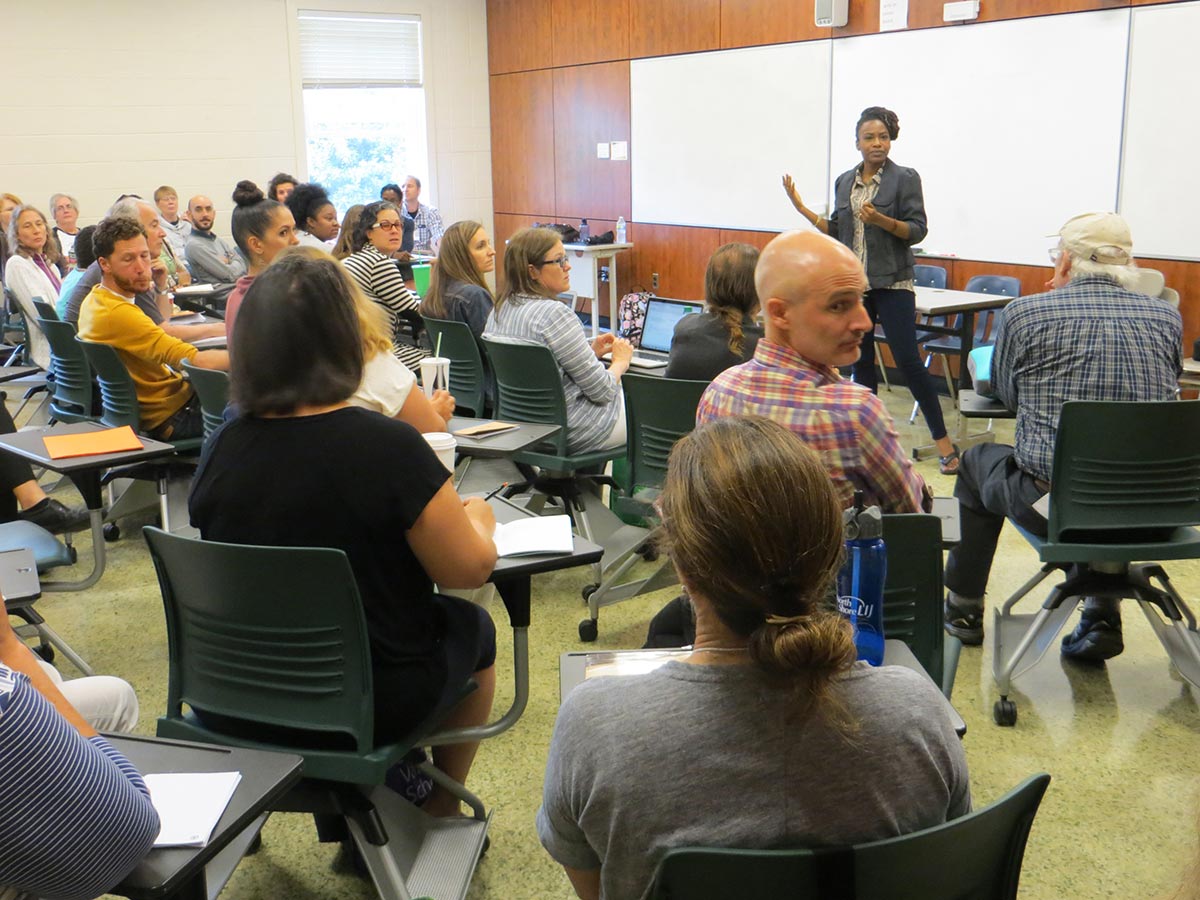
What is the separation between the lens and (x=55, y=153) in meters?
9.27

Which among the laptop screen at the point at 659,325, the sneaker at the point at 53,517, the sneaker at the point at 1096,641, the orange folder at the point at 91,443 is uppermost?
the laptop screen at the point at 659,325

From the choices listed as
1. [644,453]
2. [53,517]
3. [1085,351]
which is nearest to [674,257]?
[644,453]

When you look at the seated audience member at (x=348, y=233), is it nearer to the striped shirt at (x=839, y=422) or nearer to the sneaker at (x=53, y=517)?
the sneaker at (x=53, y=517)

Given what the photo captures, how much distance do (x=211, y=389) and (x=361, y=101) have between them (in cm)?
774

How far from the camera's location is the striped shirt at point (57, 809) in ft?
4.00

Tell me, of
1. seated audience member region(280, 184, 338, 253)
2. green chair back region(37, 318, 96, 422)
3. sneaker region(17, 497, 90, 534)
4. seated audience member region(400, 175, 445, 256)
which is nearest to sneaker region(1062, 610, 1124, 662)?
sneaker region(17, 497, 90, 534)

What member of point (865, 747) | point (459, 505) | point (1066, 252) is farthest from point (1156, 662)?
point (865, 747)

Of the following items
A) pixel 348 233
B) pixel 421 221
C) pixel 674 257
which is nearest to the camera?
pixel 348 233

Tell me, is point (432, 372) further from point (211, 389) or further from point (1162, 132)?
point (1162, 132)

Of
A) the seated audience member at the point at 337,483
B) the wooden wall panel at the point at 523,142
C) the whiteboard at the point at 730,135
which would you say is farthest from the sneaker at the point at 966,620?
the wooden wall panel at the point at 523,142

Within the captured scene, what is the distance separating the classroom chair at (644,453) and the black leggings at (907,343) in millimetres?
2124

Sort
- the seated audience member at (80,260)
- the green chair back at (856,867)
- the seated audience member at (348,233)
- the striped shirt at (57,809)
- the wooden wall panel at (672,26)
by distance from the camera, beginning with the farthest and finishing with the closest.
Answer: the wooden wall panel at (672,26)
the seated audience member at (348,233)
the seated audience member at (80,260)
the striped shirt at (57,809)
the green chair back at (856,867)

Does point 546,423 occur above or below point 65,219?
below

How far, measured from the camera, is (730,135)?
28.6 feet
